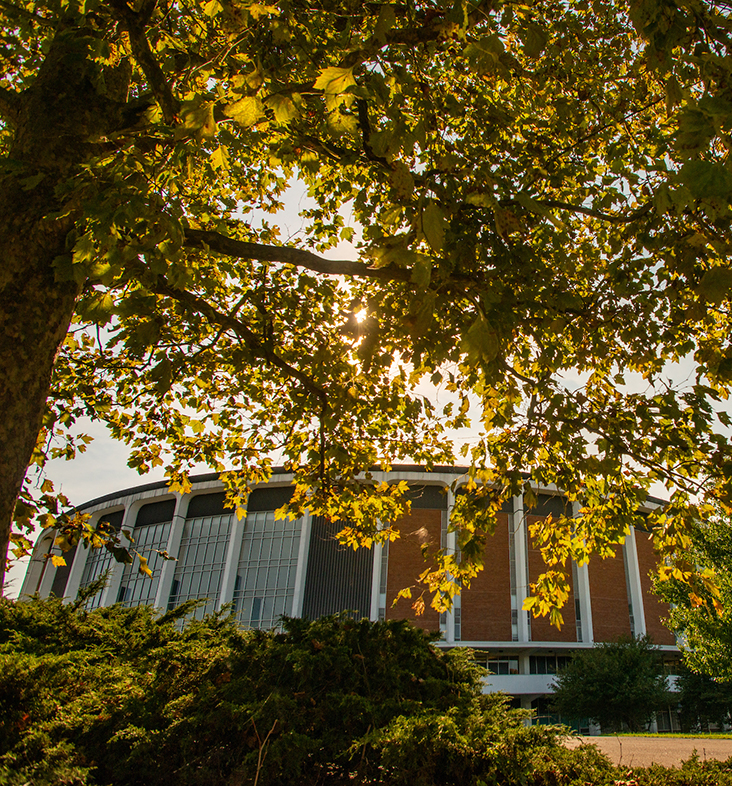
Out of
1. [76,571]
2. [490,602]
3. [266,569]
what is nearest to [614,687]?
[490,602]

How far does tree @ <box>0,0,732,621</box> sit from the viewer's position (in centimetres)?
251

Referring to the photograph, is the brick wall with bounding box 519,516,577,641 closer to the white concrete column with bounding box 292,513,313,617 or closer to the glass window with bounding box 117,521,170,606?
the white concrete column with bounding box 292,513,313,617

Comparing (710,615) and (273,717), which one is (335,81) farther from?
(710,615)

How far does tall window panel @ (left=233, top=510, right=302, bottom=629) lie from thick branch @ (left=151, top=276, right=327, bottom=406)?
27418 millimetres

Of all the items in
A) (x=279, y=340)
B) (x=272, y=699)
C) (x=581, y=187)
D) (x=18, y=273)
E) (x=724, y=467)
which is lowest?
(x=272, y=699)

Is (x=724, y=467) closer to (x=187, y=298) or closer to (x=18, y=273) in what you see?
(x=187, y=298)

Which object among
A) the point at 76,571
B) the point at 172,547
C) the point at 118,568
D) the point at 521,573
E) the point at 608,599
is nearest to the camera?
the point at 521,573

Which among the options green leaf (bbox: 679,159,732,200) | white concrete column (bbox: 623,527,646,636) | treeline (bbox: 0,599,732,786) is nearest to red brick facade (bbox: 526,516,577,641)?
white concrete column (bbox: 623,527,646,636)

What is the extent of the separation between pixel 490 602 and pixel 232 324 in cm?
3137

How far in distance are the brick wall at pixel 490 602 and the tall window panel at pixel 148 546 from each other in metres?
19.8

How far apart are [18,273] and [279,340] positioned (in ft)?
14.3

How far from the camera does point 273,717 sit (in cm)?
352

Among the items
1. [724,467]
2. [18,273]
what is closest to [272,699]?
[18,273]

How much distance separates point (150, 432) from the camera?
26.4 ft
